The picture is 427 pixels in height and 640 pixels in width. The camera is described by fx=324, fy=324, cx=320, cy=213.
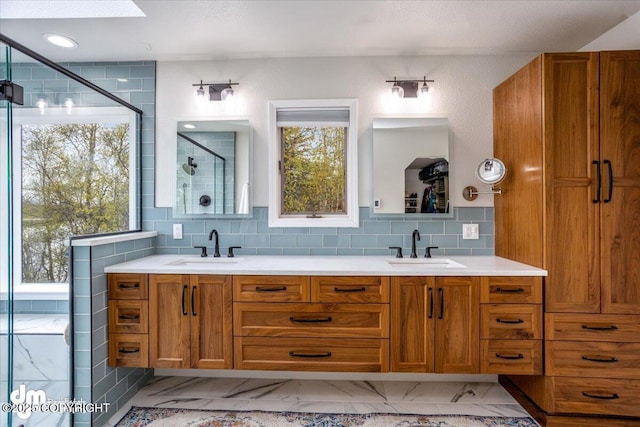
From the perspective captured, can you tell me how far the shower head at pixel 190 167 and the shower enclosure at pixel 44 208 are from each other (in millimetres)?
528

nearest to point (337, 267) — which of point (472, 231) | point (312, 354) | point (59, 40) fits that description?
point (312, 354)

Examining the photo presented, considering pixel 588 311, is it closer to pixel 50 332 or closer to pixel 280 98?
pixel 280 98

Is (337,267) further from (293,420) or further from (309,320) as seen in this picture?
(293,420)

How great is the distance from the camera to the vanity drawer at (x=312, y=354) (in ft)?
6.55

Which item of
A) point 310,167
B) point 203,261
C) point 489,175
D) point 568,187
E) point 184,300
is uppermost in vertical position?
point 310,167

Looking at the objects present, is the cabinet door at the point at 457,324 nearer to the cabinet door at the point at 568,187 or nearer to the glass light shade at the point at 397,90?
the cabinet door at the point at 568,187

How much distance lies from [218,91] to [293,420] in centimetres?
245

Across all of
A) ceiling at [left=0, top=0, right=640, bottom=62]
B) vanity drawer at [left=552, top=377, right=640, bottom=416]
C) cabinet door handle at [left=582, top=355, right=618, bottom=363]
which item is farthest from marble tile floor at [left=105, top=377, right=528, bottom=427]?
ceiling at [left=0, top=0, right=640, bottom=62]

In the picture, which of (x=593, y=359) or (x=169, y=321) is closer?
(x=593, y=359)

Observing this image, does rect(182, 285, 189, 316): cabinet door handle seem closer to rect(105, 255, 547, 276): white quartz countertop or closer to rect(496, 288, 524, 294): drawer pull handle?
rect(105, 255, 547, 276): white quartz countertop

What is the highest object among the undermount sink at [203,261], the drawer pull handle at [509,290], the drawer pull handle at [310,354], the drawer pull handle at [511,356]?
the undermount sink at [203,261]

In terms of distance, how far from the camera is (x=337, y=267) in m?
2.08

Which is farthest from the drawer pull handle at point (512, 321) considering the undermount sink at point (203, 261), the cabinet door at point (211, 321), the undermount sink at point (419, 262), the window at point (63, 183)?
the window at point (63, 183)

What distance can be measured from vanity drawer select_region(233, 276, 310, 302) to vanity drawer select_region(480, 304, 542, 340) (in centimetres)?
110
